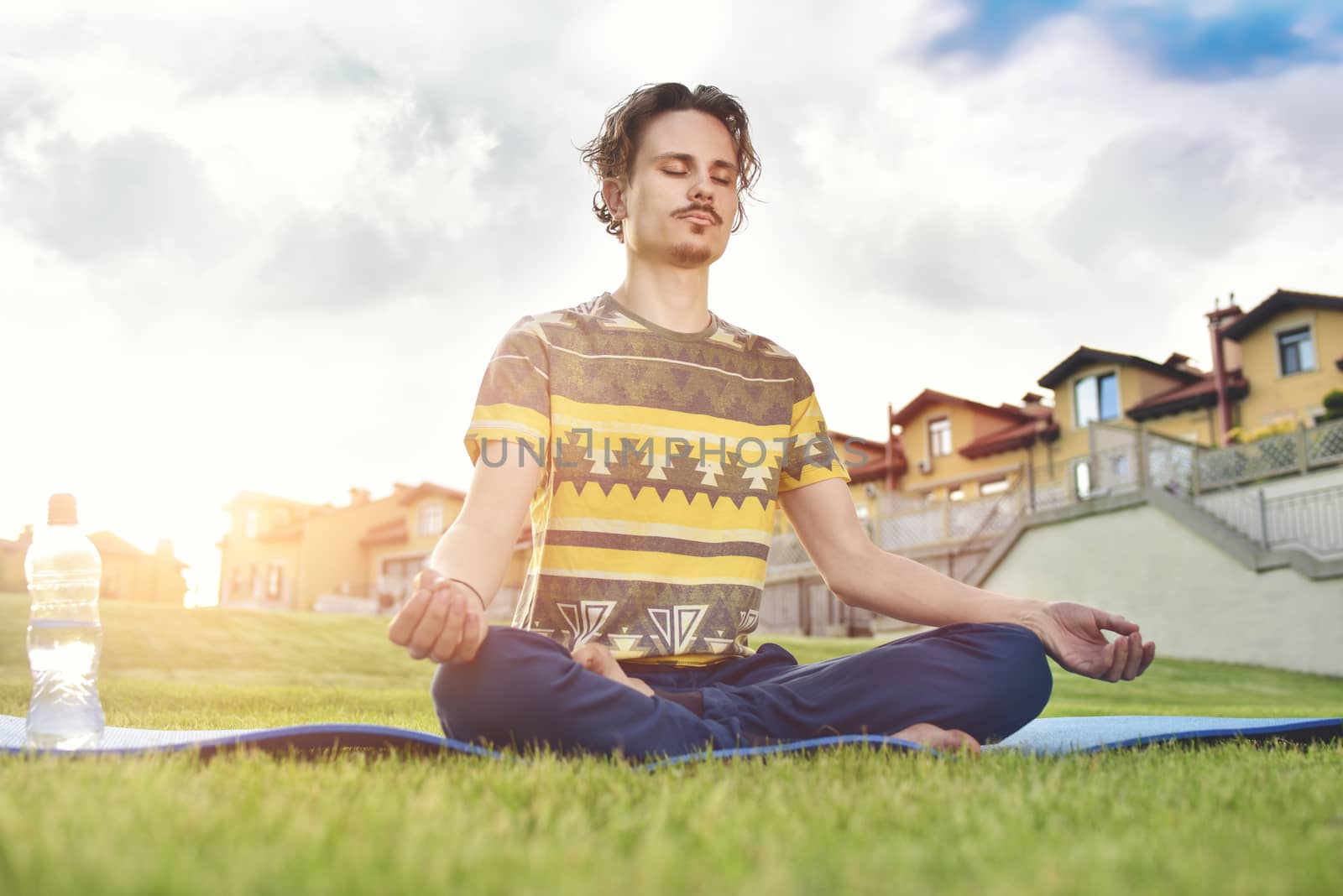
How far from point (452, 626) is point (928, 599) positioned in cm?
142

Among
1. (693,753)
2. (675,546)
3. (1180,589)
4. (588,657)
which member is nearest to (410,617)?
(588,657)

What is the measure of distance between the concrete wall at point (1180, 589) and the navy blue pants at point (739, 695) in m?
13.5

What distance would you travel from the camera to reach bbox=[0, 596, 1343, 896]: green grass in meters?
1.23

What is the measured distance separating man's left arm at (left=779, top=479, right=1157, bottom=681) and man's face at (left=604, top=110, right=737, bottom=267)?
819 millimetres

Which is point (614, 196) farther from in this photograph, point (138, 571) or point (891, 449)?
point (138, 571)

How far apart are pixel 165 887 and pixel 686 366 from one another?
2.20m

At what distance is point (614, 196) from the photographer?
341 cm

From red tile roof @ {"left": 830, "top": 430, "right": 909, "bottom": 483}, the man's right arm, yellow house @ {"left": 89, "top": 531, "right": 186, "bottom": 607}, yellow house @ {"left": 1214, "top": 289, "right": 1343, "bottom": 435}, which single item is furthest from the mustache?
yellow house @ {"left": 89, "top": 531, "right": 186, "bottom": 607}

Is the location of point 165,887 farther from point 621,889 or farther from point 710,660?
point 710,660

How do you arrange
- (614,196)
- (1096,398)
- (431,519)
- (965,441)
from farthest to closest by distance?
(431,519)
(965,441)
(1096,398)
(614,196)

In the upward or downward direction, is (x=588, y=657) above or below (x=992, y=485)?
below

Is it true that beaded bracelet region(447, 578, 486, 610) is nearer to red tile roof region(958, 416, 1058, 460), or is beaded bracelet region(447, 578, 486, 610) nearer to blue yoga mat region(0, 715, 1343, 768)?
blue yoga mat region(0, 715, 1343, 768)

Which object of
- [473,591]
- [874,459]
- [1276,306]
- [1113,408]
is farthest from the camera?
[874,459]

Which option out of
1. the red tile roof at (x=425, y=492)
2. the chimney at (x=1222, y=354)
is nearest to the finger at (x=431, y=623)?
the chimney at (x=1222, y=354)
